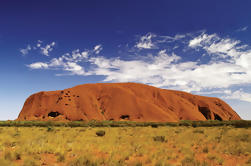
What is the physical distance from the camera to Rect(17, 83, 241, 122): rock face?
2717 inches

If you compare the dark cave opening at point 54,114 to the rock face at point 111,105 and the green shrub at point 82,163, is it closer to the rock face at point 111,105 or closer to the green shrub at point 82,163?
the rock face at point 111,105

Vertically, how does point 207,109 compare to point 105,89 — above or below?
below

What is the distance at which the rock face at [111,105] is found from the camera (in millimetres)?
69000

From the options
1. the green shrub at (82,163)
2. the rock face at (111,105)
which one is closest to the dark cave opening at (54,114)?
the rock face at (111,105)

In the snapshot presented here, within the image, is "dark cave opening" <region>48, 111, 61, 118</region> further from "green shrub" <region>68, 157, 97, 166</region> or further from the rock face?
"green shrub" <region>68, 157, 97, 166</region>

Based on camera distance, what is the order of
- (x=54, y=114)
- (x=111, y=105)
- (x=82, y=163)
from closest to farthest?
(x=82, y=163) < (x=54, y=114) < (x=111, y=105)

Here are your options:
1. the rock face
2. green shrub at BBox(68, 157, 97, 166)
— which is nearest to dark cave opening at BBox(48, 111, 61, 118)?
the rock face

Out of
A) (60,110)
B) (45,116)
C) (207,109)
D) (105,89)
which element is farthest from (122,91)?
(207,109)

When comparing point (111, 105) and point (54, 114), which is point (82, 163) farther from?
point (54, 114)

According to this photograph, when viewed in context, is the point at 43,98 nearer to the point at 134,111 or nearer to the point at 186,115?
the point at 134,111

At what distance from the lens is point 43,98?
260ft

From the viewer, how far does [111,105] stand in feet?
242

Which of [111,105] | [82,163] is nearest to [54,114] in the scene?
[111,105]

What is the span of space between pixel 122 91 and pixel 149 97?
517 inches
